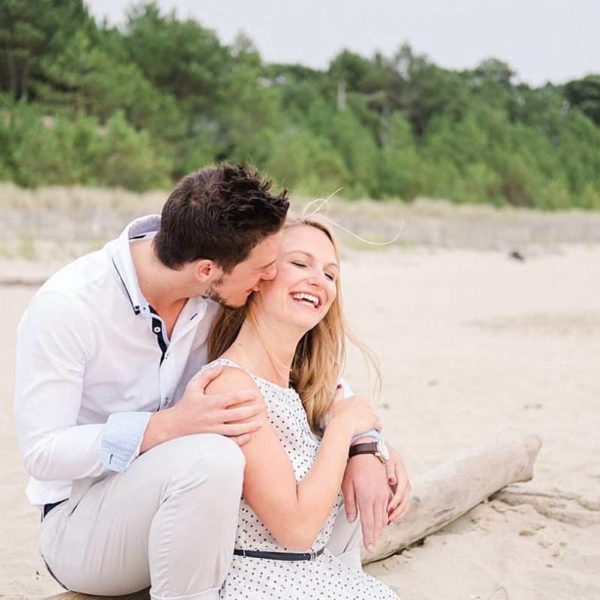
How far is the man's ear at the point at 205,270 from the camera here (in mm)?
2565

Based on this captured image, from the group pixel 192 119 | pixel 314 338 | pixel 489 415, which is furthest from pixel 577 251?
pixel 314 338

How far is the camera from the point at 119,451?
2.39 meters

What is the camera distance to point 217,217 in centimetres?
249

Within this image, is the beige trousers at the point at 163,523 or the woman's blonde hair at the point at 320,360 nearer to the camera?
the beige trousers at the point at 163,523

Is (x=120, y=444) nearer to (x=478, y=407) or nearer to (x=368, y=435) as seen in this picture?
(x=368, y=435)

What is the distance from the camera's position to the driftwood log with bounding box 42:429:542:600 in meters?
3.65

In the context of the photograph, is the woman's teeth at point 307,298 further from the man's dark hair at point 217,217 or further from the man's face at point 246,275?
the man's dark hair at point 217,217

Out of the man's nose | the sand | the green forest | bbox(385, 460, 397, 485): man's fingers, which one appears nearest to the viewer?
the man's nose

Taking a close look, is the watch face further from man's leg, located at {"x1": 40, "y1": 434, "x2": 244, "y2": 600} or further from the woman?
man's leg, located at {"x1": 40, "y1": 434, "x2": 244, "y2": 600}

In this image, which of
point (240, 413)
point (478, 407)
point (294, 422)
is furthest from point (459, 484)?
point (478, 407)

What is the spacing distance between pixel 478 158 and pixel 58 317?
1499 inches

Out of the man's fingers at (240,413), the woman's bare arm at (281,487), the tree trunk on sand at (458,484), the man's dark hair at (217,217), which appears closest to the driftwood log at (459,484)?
the tree trunk on sand at (458,484)

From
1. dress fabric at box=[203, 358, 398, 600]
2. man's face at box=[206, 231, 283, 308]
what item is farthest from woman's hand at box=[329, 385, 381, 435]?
man's face at box=[206, 231, 283, 308]

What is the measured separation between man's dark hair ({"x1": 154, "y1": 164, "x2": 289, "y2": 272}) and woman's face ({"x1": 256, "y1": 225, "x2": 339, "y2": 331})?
0.24m
